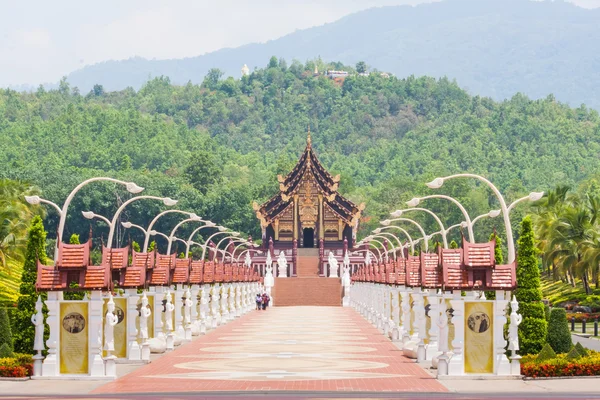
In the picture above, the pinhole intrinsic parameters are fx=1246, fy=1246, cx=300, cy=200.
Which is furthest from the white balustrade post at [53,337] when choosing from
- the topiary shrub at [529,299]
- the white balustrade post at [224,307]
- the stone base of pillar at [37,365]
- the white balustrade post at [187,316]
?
the white balustrade post at [224,307]

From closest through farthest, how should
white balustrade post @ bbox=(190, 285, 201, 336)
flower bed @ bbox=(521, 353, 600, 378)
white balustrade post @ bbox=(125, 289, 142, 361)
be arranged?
flower bed @ bbox=(521, 353, 600, 378), white balustrade post @ bbox=(125, 289, 142, 361), white balustrade post @ bbox=(190, 285, 201, 336)

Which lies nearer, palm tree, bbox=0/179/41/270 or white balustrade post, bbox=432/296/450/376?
white balustrade post, bbox=432/296/450/376

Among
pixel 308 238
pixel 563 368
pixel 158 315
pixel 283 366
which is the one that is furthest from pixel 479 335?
pixel 308 238

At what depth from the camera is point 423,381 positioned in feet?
113

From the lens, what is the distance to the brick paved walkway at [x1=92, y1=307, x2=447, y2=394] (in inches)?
1281

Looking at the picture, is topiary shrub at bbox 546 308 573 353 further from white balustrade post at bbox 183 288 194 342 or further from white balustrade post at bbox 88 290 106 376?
white balustrade post at bbox 183 288 194 342

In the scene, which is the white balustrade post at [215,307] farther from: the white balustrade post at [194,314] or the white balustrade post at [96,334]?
the white balustrade post at [96,334]

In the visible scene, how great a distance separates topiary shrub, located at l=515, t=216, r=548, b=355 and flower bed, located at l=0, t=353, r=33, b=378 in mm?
15009

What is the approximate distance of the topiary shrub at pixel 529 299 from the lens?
39.0 m

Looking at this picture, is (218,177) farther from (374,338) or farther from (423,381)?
(423,381)

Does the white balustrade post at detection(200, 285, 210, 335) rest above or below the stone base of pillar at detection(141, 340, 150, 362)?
above

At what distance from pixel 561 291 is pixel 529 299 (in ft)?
197

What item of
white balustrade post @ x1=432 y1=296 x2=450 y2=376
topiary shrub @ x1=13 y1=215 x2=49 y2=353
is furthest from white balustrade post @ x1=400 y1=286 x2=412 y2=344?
topiary shrub @ x1=13 y1=215 x2=49 y2=353

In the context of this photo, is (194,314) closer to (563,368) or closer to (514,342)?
(514,342)
